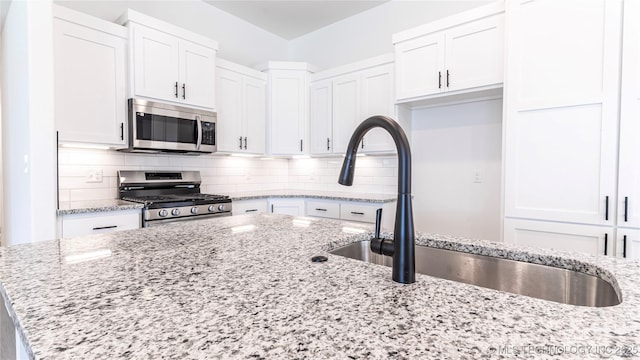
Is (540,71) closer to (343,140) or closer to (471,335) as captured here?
(343,140)

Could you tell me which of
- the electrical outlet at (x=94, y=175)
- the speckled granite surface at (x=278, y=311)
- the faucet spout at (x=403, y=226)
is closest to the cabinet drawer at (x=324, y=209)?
the electrical outlet at (x=94, y=175)

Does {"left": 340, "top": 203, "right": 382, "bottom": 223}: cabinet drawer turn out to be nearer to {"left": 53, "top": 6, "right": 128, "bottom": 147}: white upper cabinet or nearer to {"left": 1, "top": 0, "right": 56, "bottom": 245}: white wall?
{"left": 53, "top": 6, "right": 128, "bottom": 147}: white upper cabinet

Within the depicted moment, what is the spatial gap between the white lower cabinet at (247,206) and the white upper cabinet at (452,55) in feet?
5.75

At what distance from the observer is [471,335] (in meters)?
0.49

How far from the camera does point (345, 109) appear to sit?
350 cm

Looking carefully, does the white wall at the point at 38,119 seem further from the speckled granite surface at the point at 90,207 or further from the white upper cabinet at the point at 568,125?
the white upper cabinet at the point at 568,125

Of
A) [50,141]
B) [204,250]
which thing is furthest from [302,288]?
[50,141]

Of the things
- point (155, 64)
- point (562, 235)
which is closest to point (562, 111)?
point (562, 235)

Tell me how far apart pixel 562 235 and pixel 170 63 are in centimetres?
327

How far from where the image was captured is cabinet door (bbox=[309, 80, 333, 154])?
3.64m

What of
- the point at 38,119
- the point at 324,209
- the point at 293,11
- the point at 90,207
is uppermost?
the point at 293,11

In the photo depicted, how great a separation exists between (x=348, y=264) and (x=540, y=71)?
209 cm

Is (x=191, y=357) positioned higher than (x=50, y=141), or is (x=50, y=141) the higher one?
(x=50, y=141)

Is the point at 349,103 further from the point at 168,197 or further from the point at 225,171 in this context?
the point at 168,197
